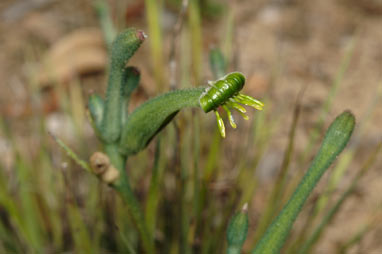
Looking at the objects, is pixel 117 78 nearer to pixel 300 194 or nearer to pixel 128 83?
pixel 128 83

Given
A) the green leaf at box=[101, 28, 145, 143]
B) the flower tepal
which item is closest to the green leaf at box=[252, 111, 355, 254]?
the flower tepal

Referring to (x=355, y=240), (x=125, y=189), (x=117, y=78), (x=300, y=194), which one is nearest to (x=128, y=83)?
(x=117, y=78)

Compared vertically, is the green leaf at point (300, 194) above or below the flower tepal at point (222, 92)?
below

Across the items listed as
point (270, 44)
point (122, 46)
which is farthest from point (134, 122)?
point (270, 44)

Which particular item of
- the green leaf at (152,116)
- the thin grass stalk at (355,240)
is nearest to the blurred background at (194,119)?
the thin grass stalk at (355,240)

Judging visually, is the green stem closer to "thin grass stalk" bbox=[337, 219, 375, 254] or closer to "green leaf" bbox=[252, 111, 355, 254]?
"green leaf" bbox=[252, 111, 355, 254]

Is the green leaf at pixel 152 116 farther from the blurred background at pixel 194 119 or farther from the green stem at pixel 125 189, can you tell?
the blurred background at pixel 194 119
